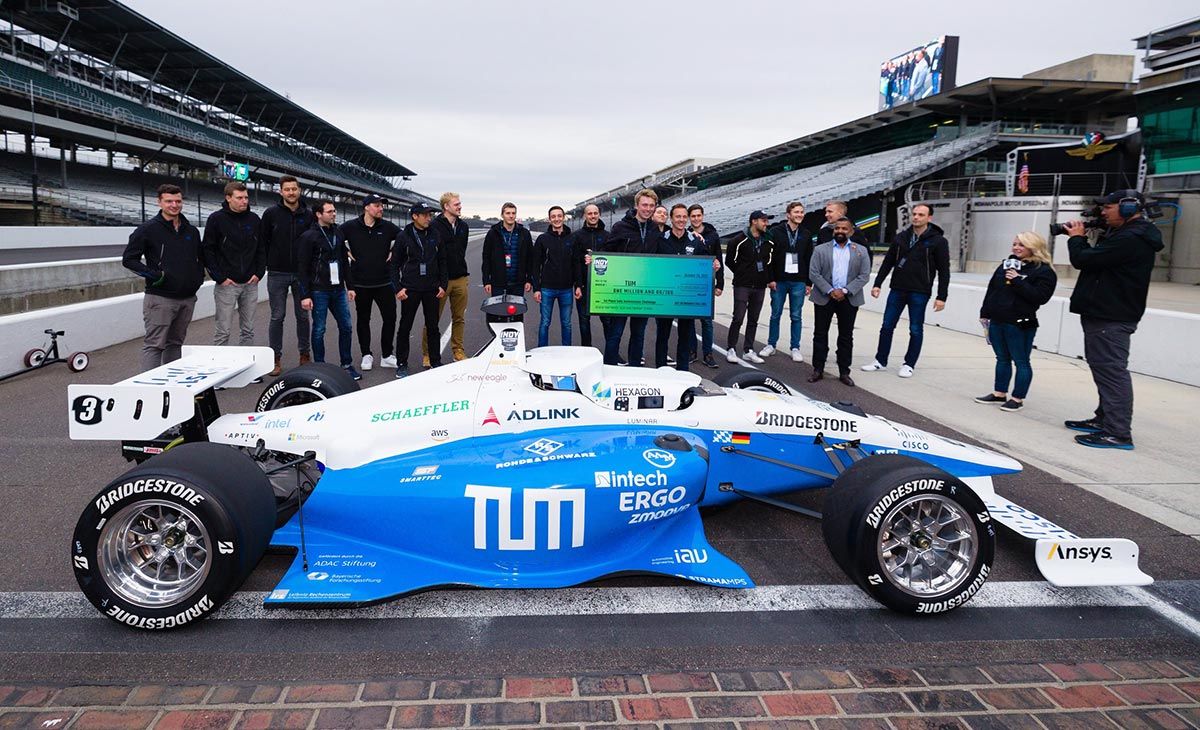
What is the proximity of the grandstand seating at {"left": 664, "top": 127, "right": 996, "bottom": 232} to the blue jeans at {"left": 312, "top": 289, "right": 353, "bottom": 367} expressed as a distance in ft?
84.7

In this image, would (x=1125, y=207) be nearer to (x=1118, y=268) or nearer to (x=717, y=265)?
(x=1118, y=268)

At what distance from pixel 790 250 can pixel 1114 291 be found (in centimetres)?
408

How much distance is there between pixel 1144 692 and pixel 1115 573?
0.87m

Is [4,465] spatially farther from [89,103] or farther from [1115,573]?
[89,103]

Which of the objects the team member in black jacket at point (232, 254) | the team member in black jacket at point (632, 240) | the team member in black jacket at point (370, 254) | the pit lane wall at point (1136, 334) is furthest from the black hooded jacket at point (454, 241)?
the pit lane wall at point (1136, 334)

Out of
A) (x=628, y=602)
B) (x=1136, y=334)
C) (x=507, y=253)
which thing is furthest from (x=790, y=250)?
(x=628, y=602)

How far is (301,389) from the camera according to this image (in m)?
5.27

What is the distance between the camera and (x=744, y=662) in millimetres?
3154

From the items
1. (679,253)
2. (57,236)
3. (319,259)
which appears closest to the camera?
(319,259)

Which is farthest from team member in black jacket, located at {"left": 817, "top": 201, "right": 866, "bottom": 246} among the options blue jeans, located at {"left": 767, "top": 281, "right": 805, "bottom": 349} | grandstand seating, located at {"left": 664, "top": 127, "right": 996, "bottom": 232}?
grandstand seating, located at {"left": 664, "top": 127, "right": 996, "bottom": 232}

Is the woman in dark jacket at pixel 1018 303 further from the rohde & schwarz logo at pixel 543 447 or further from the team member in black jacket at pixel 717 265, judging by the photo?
the rohde & schwarz logo at pixel 543 447

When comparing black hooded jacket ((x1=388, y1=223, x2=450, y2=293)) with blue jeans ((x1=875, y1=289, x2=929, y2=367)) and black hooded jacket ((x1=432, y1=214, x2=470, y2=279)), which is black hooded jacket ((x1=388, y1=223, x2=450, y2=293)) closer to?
black hooded jacket ((x1=432, y1=214, x2=470, y2=279))

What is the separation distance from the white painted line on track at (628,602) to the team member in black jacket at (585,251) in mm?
5797

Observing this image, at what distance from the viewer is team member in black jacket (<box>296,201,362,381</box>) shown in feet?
27.3
